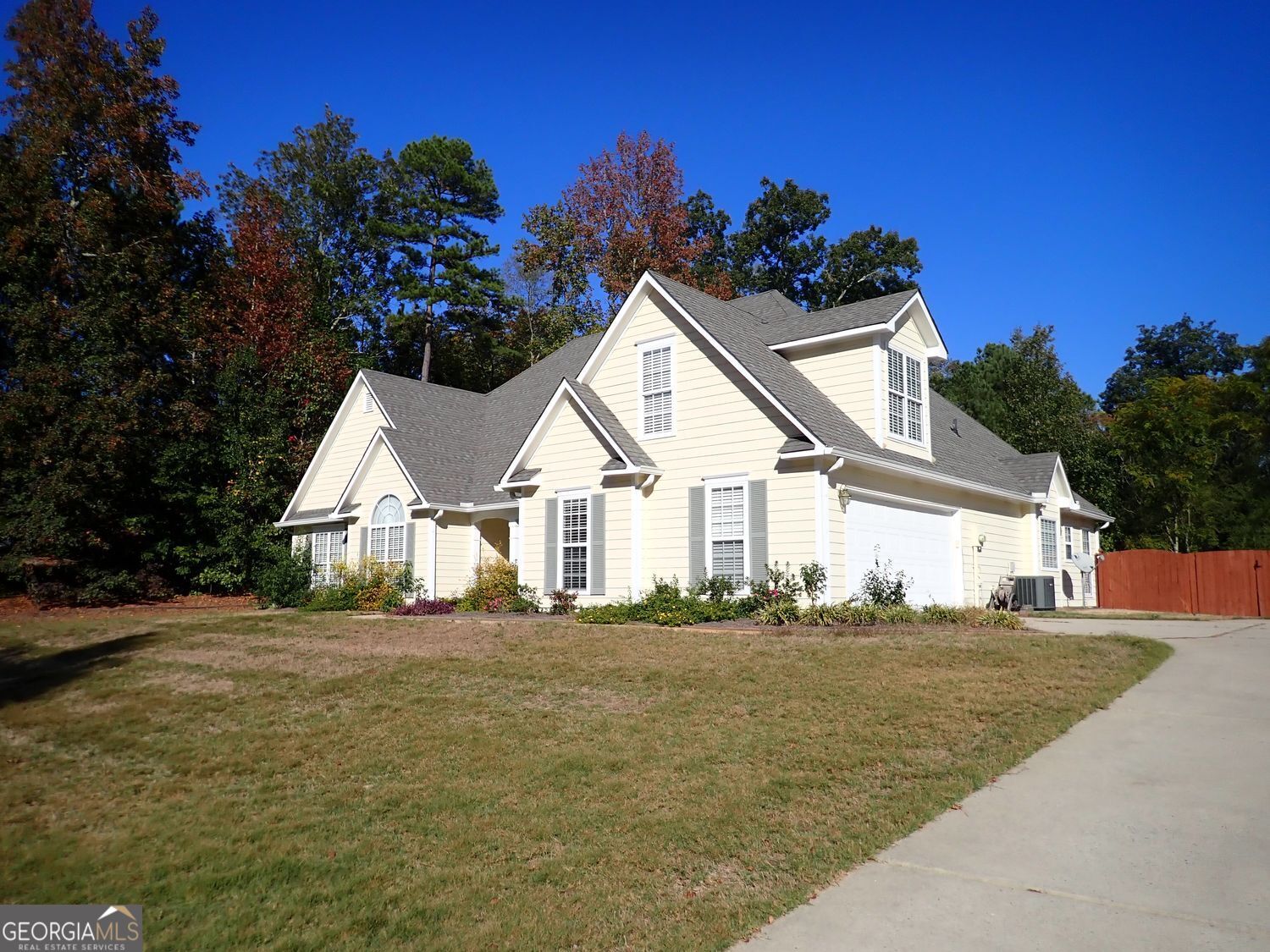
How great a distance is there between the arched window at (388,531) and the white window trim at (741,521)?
9.21m

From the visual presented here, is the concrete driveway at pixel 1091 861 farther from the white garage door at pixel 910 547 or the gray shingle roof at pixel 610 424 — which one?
the gray shingle roof at pixel 610 424

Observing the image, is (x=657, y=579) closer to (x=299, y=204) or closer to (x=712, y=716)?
(x=712, y=716)

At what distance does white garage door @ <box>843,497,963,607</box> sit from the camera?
16672 millimetres

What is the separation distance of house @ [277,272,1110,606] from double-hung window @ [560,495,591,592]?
1.7 inches

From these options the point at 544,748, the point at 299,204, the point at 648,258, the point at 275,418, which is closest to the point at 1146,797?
the point at 544,748

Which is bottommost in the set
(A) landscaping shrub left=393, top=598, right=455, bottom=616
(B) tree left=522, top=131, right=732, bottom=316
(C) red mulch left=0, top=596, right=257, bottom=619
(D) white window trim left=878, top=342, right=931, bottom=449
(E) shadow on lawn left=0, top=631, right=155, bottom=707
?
(E) shadow on lawn left=0, top=631, right=155, bottom=707

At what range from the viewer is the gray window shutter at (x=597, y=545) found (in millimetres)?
18344

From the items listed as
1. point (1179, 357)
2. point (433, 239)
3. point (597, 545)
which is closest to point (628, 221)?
point (433, 239)

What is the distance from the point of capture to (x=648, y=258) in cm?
3750

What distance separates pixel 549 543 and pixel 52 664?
9424mm

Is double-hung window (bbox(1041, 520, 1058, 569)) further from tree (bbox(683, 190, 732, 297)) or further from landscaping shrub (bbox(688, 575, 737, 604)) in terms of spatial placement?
tree (bbox(683, 190, 732, 297))

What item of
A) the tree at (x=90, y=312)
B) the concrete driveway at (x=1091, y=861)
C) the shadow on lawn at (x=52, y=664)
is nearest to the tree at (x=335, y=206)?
the tree at (x=90, y=312)

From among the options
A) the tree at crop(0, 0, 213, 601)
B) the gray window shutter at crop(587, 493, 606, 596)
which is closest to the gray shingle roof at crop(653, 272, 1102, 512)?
the gray window shutter at crop(587, 493, 606, 596)


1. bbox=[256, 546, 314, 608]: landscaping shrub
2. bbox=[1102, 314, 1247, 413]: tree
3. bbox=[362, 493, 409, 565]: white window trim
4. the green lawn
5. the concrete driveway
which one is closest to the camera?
the concrete driveway
